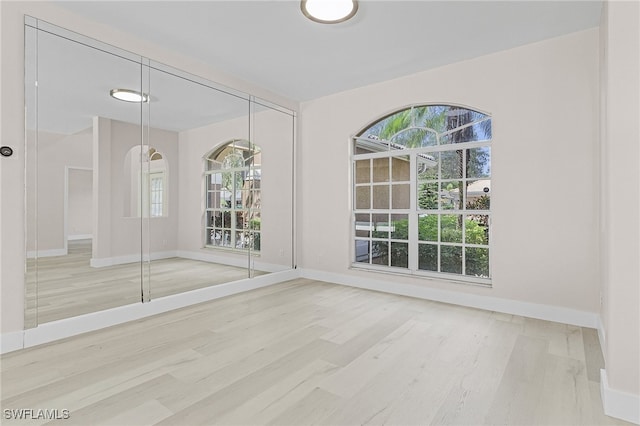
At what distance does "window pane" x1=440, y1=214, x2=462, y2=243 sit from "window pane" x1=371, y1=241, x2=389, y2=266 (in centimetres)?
82

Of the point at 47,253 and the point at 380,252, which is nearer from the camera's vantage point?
the point at 47,253

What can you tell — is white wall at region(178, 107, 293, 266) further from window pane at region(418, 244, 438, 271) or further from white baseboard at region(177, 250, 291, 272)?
window pane at region(418, 244, 438, 271)

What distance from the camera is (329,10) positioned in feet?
9.28

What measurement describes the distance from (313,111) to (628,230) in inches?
167

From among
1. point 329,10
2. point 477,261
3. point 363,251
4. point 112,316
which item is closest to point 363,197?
point 363,251

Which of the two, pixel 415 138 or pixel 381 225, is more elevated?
pixel 415 138

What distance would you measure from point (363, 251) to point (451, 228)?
4.37ft

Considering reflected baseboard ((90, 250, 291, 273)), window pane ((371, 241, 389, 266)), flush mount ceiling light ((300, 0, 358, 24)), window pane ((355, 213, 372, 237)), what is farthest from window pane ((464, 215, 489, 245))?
reflected baseboard ((90, 250, 291, 273))

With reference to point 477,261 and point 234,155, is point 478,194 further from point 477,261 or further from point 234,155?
point 234,155

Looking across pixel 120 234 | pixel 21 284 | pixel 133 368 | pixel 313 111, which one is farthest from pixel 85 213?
pixel 313 111

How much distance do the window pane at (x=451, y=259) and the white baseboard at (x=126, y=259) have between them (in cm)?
331

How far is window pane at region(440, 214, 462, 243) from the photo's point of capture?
4020 mm

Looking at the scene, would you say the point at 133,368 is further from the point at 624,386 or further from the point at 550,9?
the point at 550,9

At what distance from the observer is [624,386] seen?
178cm
